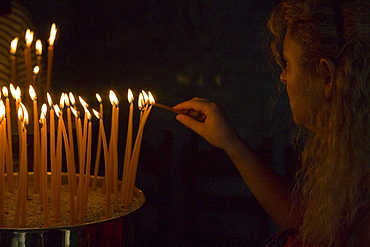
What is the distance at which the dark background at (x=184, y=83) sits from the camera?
149 centimetres

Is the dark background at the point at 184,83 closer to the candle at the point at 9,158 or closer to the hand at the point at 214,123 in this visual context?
the hand at the point at 214,123

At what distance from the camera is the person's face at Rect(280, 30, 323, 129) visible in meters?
1.05

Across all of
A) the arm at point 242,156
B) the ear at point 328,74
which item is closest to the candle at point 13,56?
the arm at point 242,156

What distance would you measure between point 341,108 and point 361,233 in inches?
10.1

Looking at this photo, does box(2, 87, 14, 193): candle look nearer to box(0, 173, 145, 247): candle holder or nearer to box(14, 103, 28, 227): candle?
box(14, 103, 28, 227): candle

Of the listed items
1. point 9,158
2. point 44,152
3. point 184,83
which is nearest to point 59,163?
point 44,152

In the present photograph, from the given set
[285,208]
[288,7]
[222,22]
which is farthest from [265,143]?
[288,7]

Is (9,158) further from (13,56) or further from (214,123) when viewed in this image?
(214,123)

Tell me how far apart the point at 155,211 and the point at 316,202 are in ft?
2.20

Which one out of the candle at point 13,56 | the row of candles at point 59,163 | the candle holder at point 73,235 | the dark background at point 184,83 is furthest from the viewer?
the dark background at point 184,83

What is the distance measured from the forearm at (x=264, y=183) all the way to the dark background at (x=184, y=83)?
0.23m

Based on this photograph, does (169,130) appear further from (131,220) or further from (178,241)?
(131,220)

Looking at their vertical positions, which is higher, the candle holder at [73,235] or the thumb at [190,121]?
the thumb at [190,121]

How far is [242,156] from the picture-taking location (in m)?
1.29
